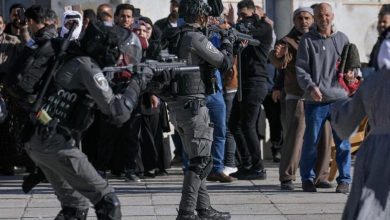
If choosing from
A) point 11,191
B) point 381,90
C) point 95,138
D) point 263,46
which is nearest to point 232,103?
point 263,46

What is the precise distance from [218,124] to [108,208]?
429 centimetres

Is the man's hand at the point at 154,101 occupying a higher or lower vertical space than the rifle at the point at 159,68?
lower

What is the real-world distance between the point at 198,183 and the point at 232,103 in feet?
11.9

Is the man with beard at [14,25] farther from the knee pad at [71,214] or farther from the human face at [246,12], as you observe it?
the knee pad at [71,214]

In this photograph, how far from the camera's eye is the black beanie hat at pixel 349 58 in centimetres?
1083

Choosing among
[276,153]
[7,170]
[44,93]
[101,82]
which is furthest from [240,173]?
[101,82]

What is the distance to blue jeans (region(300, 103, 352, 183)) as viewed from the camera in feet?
35.6

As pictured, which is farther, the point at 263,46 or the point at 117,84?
the point at 263,46

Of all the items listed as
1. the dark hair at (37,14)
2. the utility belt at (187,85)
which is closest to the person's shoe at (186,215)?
the utility belt at (187,85)

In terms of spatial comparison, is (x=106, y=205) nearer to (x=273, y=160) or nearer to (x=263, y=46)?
(x=263, y=46)

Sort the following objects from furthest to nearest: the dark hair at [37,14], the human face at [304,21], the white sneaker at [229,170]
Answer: the white sneaker at [229,170] < the human face at [304,21] < the dark hair at [37,14]

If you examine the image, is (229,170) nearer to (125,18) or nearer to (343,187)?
(343,187)

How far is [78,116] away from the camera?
7297mm

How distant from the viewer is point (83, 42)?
24.2ft
